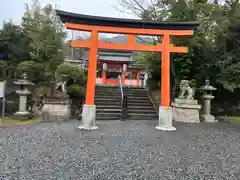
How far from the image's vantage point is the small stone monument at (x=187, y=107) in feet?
26.7

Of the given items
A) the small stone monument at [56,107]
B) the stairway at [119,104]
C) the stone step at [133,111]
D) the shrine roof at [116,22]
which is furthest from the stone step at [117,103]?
the shrine roof at [116,22]

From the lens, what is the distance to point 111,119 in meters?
8.14

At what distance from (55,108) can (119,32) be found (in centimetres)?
405

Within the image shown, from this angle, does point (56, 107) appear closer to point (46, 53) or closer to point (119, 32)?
point (46, 53)

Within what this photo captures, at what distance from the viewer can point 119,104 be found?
934cm

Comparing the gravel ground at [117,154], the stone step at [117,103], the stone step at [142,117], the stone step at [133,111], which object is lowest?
the gravel ground at [117,154]

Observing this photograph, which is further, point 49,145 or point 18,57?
point 18,57

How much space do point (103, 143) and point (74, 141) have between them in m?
0.74

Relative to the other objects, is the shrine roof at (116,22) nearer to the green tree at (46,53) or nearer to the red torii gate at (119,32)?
the red torii gate at (119,32)

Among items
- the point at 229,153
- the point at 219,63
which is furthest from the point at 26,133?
the point at 219,63

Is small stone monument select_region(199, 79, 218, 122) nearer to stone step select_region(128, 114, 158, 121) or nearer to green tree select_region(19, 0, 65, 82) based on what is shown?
stone step select_region(128, 114, 158, 121)

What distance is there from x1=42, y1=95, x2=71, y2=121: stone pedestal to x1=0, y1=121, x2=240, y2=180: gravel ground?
70.0 inches

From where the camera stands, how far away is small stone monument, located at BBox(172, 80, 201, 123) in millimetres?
8141

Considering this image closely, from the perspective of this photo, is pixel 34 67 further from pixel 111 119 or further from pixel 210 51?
pixel 210 51
